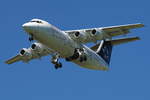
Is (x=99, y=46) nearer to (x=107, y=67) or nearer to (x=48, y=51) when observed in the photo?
(x=107, y=67)

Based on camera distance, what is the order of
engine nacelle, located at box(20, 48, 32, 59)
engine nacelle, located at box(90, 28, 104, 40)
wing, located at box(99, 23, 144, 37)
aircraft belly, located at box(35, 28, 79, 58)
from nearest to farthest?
aircraft belly, located at box(35, 28, 79, 58)
wing, located at box(99, 23, 144, 37)
engine nacelle, located at box(90, 28, 104, 40)
engine nacelle, located at box(20, 48, 32, 59)

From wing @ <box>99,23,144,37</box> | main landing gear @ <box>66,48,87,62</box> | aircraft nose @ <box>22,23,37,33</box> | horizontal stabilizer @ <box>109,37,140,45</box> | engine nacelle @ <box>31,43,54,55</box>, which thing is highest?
aircraft nose @ <box>22,23,37,33</box>

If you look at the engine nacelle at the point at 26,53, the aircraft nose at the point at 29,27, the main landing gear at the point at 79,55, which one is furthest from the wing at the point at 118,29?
the engine nacelle at the point at 26,53

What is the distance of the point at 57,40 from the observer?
36.4m

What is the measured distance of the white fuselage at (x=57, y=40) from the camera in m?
35.5

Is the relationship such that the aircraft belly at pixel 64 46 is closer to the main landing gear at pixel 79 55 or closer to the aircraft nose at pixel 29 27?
the main landing gear at pixel 79 55

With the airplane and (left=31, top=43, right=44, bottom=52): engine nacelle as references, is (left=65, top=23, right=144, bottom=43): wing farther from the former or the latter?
(left=31, top=43, right=44, bottom=52): engine nacelle

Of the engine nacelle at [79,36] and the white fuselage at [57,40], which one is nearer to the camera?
the white fuselage at [57,40]

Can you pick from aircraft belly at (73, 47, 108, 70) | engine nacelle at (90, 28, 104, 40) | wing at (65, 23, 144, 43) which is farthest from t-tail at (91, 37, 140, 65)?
engine nacelle at (90, 28, 104, 40)

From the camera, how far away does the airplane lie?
118 feet

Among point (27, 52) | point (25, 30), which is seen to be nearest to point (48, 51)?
point (27, 52)

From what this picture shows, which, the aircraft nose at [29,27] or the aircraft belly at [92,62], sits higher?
the aircraft nose at [29,27]

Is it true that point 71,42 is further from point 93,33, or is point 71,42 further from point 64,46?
point 93,33

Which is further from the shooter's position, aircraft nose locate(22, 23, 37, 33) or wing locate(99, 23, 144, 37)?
wing locate(99, 23, 144, 37)
